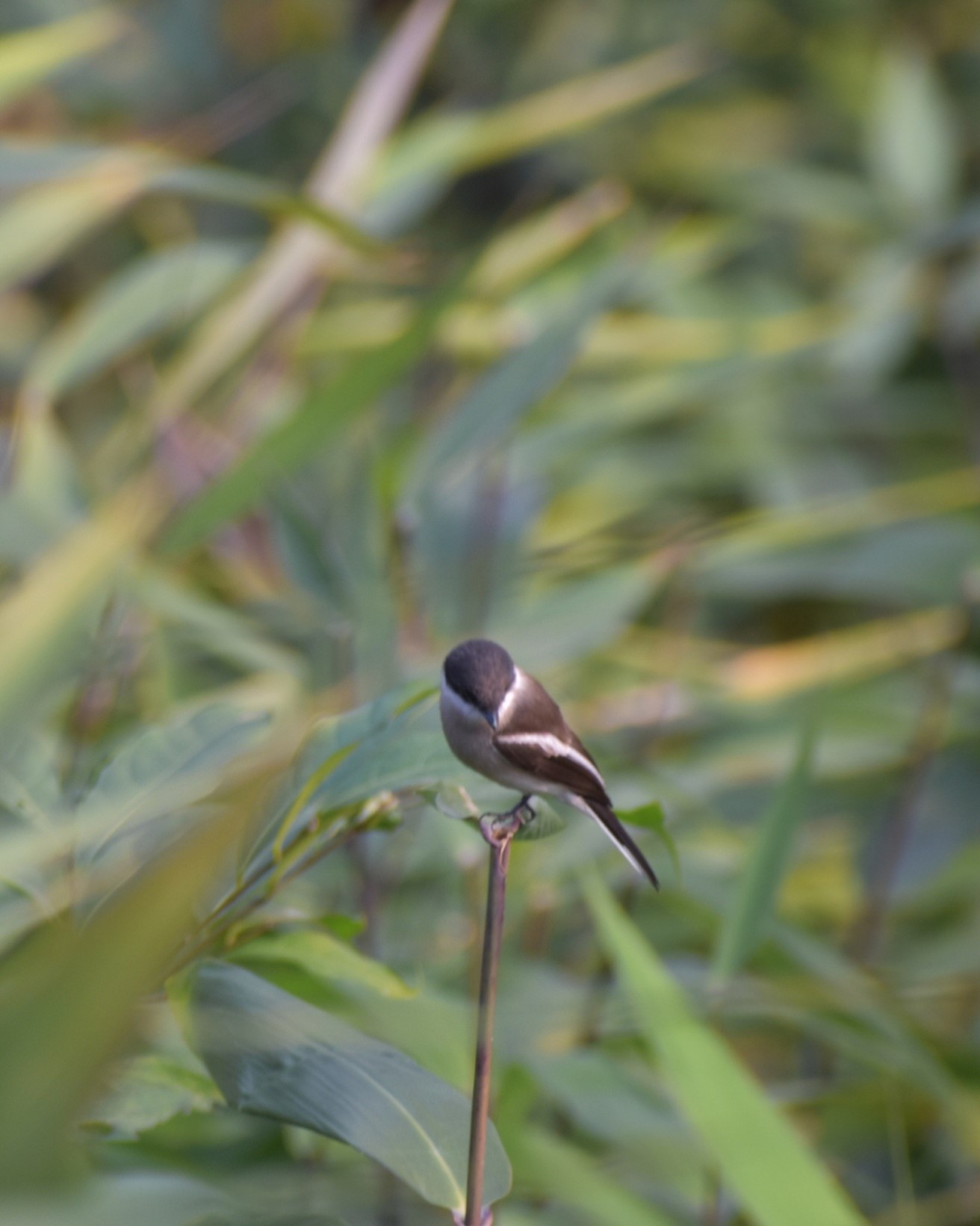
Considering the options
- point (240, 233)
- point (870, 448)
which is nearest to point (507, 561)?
point (870, 448)

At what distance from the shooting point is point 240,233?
2.74 metres

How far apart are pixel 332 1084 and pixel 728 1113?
0.41 metres

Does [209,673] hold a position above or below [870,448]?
above

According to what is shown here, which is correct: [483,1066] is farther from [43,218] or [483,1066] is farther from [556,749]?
[43,218]

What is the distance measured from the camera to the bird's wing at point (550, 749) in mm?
687

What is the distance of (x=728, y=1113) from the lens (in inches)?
34.2

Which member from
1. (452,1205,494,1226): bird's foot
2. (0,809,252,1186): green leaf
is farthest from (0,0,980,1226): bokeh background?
(452,1205,494,1226): bird's foot

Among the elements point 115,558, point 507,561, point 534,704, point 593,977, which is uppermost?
point 115,558

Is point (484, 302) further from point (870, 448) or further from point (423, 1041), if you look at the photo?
point (423, 1041)

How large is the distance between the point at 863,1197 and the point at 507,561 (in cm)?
72

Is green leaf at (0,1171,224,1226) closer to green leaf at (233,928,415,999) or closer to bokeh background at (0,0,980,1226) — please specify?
bokeh background at (0,0,980,1226)

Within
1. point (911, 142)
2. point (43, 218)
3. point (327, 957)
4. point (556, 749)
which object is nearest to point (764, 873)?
point (556, 749)

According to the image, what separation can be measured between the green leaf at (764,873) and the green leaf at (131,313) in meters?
1.00

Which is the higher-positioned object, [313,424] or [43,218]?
[43,218]
